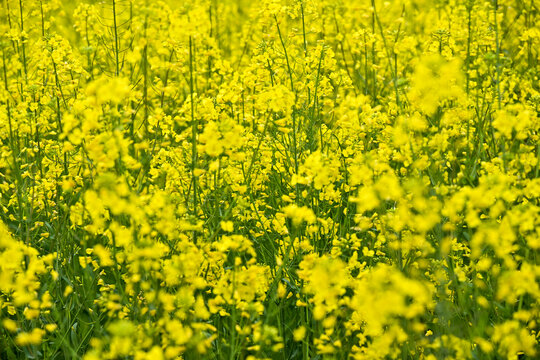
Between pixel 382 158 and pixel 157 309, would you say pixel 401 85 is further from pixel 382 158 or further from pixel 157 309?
pixel 157 309

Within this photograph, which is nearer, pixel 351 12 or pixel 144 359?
pixel 144 359

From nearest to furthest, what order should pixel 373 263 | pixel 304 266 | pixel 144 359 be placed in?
1. pixel 144 359
2. pixel 304 266
3. pixel 373 263

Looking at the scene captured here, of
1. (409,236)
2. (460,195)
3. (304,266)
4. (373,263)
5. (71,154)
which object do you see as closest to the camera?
(460,195)

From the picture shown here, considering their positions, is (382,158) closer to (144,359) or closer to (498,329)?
(498,329)

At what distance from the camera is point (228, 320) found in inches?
140

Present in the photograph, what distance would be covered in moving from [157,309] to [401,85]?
1562 millimetres

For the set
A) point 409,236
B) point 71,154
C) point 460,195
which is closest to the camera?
point 460,195

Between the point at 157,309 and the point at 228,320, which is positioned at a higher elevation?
the point at 157,309

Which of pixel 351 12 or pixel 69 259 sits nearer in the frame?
pixel 69 259

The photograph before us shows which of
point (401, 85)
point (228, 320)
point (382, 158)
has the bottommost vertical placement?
point (228, 320)

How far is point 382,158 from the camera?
3.44 meters

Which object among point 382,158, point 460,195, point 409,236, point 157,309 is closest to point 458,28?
point 382,158

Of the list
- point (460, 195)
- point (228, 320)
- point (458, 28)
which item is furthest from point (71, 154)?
point (458, 28)

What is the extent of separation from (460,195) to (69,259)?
220 centimetres
